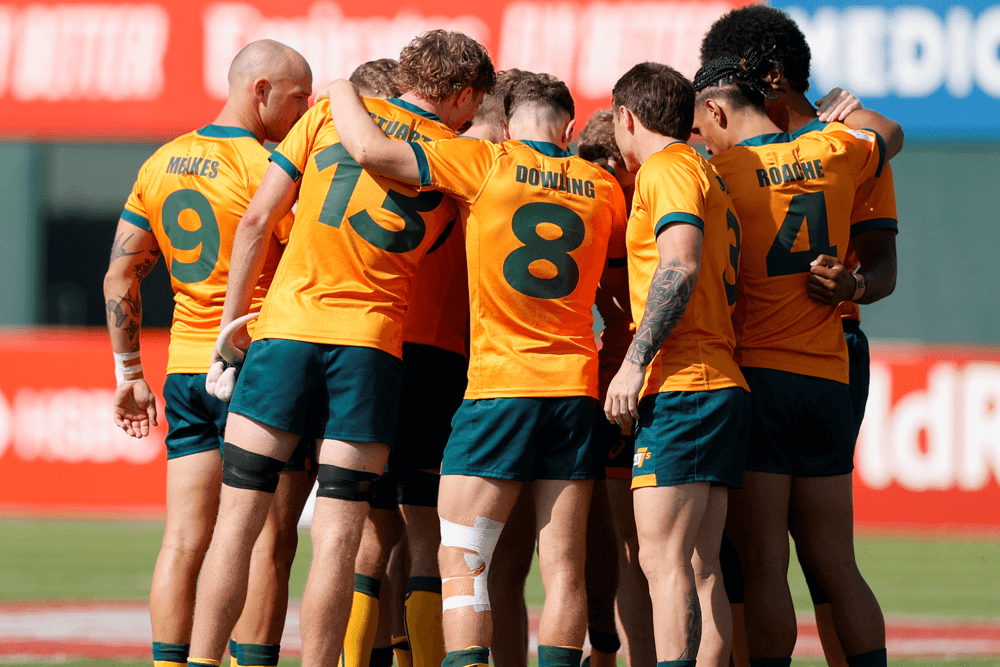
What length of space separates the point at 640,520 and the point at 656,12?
12267 mm

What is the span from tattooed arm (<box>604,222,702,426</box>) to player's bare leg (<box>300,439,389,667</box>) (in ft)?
3.25

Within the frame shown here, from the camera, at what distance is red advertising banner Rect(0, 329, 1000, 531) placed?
13359 mm

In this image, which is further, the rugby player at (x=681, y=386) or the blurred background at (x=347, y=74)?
the blurred background at (x=347, y=74)

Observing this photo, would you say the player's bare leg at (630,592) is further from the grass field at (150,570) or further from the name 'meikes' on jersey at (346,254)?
the grass field at (150,570)

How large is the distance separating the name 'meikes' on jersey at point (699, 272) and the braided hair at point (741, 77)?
49 centimetres

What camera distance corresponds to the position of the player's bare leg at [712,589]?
433 centimetres

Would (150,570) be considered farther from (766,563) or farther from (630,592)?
(766,563)

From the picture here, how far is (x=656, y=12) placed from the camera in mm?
15461

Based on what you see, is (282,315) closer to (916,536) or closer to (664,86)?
(664,86)

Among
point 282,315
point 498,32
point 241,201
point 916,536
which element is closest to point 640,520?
point 282,315

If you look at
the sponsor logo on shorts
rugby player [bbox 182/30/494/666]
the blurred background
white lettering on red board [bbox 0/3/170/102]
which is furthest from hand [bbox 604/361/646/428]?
white lettering on red board [bbox 0/3/170/102]

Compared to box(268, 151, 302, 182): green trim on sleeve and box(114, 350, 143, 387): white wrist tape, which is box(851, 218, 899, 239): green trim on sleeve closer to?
box(268, 151, 302, 182): green trim on sleeve

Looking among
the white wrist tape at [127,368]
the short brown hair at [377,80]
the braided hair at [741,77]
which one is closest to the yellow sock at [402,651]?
the white wrist tape at [127,368]

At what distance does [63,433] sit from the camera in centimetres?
1425
